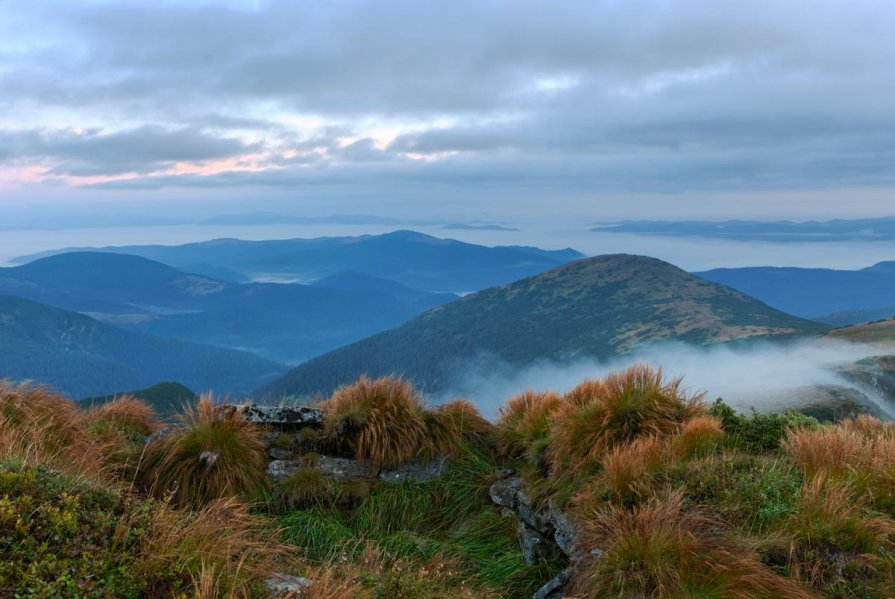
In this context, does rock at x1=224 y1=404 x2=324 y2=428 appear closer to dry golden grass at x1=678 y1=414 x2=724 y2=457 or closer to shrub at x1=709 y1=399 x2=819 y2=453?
dry golden grass at x1=678 y1=414 x2=724 y2=457

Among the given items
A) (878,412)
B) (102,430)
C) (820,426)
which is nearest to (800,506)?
(820,426)

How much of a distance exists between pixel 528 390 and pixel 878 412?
39.8 meters

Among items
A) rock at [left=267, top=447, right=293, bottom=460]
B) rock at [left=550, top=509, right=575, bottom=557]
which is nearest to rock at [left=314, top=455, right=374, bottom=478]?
rock at [left=267, top=447, right=293, bottom=460]

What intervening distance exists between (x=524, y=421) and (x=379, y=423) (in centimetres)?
238

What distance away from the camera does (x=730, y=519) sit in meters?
5.80

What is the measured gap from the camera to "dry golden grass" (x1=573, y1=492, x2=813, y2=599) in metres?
4.86

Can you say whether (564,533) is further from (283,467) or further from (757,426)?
(283,467)

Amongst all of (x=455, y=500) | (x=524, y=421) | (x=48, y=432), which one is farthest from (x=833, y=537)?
(x=48, y=432)

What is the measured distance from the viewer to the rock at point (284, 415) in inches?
394

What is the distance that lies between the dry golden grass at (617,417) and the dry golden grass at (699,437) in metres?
0.46

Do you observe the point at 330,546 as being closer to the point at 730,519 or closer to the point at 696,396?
the point at 730,519

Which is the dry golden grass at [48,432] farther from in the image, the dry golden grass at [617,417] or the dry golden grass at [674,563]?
the dry golden grass at [617,417]

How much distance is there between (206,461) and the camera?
27.8 ft

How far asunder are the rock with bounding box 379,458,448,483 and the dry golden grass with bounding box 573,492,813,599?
4.09 meters
